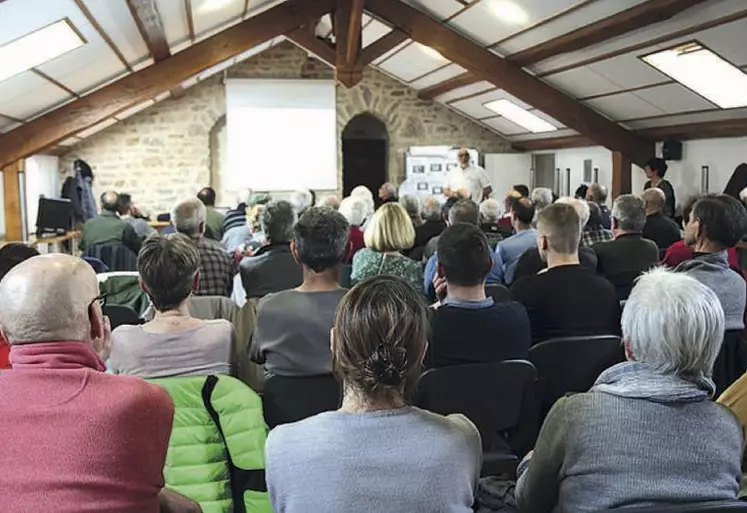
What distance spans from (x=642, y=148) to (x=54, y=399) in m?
9.60

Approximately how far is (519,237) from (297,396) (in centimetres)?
272

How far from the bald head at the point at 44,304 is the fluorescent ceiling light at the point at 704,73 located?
22.0 ft

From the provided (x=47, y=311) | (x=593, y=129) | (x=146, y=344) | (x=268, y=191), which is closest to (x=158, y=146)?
(x=268, y=191)

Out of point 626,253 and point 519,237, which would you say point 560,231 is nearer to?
point 626,253

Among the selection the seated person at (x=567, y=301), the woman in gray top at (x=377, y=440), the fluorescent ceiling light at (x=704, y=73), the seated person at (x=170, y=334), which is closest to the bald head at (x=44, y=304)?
the woman in gray top at (x=377, y=440)

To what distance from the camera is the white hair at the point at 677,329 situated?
166cm

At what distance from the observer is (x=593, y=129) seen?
978cm

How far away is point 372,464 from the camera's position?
146 cm

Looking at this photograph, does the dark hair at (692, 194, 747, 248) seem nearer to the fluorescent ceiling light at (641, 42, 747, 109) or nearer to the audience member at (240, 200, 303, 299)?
the audience member at (240, 200, 303, 299)

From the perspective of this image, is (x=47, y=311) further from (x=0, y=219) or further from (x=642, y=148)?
(x=642, y=148)

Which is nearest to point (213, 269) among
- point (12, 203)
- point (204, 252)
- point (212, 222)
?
point (204, 252)

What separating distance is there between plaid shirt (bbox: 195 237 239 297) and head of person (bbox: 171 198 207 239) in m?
0.13

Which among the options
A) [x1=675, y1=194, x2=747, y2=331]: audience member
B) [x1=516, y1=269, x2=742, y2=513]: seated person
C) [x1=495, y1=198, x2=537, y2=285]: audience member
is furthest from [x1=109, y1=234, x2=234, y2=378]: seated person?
[x1=495, y1=198, x2=537, y2=285]: audience member

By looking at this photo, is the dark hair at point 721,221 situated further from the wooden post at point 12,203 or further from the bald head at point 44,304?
the wooden post at point 12,203
